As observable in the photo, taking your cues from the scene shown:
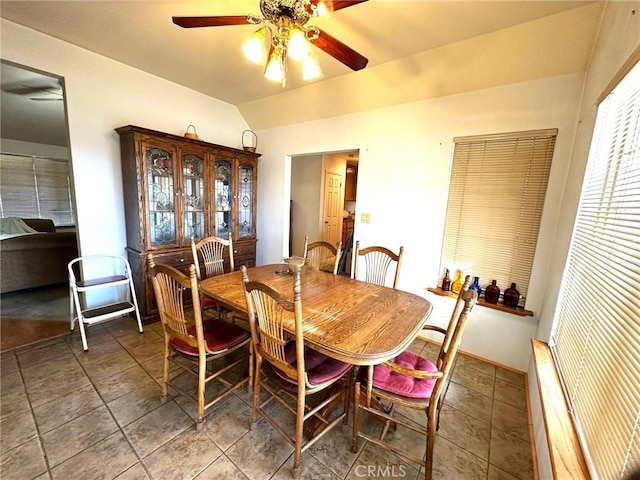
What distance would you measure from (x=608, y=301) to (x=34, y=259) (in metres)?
5.41

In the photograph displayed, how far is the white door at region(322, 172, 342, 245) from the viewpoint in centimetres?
520

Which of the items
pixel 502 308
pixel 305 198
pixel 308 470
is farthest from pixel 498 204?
pixel 305 198

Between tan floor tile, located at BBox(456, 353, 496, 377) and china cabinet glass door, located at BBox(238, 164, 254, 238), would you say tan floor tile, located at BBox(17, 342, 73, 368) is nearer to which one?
china cabinet glass door, located at BBox(238, 164, 254, 238)

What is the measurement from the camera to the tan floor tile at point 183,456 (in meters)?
1.30

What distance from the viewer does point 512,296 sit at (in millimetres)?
2164

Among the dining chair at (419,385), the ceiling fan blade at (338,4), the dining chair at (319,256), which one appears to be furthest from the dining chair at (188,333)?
the ceiling fan blade at (338,4)

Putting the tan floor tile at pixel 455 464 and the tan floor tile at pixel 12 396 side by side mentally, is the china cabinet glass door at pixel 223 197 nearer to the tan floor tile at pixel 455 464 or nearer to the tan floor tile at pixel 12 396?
the tan floor tile at pixel 12 396

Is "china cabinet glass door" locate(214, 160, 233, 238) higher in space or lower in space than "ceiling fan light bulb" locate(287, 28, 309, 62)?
lower

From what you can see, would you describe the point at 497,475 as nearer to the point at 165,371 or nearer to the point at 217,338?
the point at 217,338

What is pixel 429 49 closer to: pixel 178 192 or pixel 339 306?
pixel 339 306

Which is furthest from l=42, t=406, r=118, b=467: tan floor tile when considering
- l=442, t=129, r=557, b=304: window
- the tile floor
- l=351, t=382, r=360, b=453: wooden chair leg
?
l=442, t=129, r=557, b=304: window

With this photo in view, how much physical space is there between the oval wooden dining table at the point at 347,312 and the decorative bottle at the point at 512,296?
1019 mm

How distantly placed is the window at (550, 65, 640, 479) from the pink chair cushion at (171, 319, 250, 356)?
1722 millimetres

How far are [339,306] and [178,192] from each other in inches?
90.9
